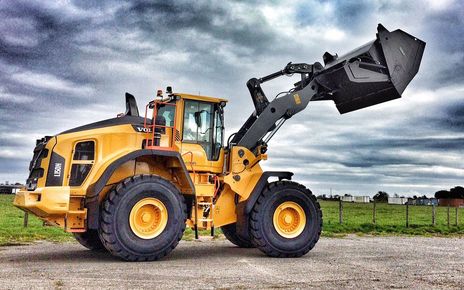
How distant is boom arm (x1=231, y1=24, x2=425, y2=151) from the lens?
15211 millimetres

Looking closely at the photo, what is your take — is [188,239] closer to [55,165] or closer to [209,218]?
[209,218]

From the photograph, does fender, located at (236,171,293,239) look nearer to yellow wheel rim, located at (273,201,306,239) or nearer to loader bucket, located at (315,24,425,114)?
yellow wheel rim, located at (273,201,306,239)

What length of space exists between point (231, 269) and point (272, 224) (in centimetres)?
268

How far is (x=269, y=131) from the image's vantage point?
50.2 ft

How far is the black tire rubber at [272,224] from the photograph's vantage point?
13.7 meters

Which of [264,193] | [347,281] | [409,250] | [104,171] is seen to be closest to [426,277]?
[347,281]

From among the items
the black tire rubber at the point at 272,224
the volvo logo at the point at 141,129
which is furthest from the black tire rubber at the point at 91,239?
the black tire rubber at the point at 272,224

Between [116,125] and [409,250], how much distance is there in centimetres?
910

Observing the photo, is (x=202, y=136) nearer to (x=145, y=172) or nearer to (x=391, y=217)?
(x=145, y=172)

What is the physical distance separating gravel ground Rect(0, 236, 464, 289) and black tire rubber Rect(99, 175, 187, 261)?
0.36 m

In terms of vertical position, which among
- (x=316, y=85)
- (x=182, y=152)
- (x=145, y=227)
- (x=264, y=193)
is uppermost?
(x=316, y=85)

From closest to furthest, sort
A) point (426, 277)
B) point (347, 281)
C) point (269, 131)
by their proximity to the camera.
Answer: point (347, 281)
point (426, 277)
point (269, 131)

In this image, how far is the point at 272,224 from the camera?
45.4ft

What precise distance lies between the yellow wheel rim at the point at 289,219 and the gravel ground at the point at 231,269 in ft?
2.34
